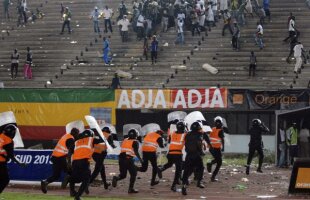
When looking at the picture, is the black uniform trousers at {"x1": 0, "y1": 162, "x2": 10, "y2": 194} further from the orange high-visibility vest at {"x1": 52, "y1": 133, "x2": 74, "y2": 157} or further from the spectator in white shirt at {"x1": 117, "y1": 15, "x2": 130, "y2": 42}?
the spectator in white shirt at {"x1": 117, "y1": 15, "x2": 130, "y2": 42}

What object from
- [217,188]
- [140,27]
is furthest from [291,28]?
[217,188]

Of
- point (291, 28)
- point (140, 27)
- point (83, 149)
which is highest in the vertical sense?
point (140, 27)

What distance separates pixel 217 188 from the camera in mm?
20141

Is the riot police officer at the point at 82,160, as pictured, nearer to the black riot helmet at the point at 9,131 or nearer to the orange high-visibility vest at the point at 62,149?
the orange high-visibility vest at the point at 62,149

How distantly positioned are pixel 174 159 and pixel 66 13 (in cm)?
2542

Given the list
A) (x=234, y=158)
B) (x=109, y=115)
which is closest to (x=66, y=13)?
(x=109, y=115)

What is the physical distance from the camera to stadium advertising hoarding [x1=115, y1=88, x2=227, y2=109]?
30.2 metres

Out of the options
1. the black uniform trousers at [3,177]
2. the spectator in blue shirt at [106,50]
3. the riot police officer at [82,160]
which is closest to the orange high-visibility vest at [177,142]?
the riot police officer at [82,160]

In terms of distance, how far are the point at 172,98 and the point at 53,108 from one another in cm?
556

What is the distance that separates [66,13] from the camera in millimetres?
43062

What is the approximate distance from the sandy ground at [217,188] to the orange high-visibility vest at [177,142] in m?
1.15

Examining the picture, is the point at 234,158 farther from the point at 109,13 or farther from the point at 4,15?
the point at 4,15

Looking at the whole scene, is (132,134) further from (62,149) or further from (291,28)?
(291,28)

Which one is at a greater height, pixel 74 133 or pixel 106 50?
pixel 106 50
